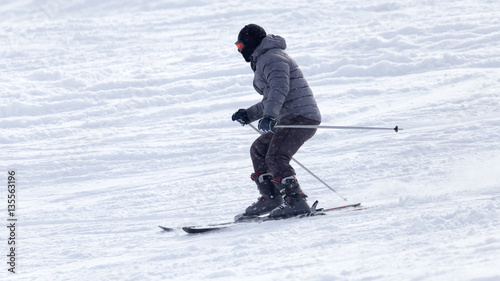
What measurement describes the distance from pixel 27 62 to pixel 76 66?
147 centimetres

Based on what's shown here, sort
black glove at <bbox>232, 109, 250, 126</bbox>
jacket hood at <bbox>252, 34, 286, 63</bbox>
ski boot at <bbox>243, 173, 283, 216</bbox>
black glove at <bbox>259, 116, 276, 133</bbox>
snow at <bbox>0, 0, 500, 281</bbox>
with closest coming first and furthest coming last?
snow at <bbox>0, 0, 500, 281</bbox> → black glove at <bbox>259, 116, 276, 133</bbox> → jacket hood at <bbox>252, 34, 286, 63</bbox> → black glove at <bbox>232, 109, 250, 126</bbox> → ski boot at <bbox>243, 173, 283, 216</bbox>

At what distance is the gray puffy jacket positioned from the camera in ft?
13.8

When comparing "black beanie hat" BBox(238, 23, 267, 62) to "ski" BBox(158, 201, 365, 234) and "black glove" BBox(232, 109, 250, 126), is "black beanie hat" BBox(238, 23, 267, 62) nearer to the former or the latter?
"black glove" BBox(232, 109, 250, 126)

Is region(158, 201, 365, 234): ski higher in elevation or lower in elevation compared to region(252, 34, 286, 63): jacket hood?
lower

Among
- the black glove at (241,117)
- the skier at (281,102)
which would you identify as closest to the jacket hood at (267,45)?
the skier at (281,102)

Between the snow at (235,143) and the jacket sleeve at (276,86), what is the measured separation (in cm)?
90

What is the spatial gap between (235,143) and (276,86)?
12.0 ft

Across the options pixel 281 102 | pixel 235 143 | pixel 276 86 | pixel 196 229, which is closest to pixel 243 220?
pixel 196 229

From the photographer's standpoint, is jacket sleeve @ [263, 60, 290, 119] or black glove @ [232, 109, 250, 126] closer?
jacket sleeve @ [263, 60, 290, 119]

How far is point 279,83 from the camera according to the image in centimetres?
420

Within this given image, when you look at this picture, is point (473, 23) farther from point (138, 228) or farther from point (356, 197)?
point (138, 228)

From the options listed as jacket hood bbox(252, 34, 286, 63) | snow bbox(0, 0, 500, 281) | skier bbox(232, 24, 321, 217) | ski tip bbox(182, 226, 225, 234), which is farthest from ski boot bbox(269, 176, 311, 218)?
jacket hood bbox(252, 34, 286, 63)

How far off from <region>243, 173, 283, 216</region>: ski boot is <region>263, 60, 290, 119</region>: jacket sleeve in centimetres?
78

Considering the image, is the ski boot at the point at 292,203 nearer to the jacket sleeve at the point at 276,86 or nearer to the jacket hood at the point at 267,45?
the jacket sleeve at the point at 276,86
